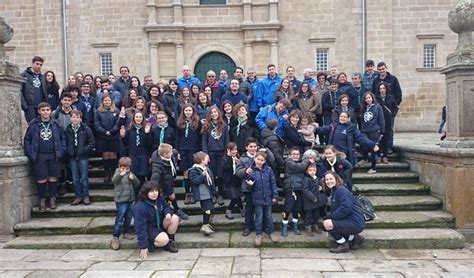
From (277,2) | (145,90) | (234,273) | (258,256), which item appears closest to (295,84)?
(145,90)

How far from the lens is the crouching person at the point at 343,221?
20.7 ft

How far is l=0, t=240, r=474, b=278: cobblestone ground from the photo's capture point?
5551 mm

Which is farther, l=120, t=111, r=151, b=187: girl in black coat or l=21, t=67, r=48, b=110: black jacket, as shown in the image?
l=21, t=67, r=48, b=110: black jacket

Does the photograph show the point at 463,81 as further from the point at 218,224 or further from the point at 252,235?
the point at 218,224

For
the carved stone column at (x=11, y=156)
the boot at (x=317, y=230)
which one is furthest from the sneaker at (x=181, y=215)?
the carved stone column at (x=11, y=156)

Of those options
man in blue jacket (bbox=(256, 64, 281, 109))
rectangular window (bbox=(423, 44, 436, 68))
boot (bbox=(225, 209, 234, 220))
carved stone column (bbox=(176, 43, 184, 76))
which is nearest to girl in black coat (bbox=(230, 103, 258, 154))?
boot (bbox=(225, 209, 234, 220))

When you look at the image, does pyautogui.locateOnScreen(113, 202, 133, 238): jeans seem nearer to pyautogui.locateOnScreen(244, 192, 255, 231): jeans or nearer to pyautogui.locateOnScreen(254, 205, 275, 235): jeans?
pyautogui.locateOnScreen(244, 192, 255, 231): jeans

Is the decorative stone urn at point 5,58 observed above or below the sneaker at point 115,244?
above

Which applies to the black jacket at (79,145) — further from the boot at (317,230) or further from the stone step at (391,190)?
the stone step at (391,190)

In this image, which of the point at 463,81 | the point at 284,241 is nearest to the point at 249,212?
the point at 284,241

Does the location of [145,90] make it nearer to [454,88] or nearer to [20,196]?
[20,196]

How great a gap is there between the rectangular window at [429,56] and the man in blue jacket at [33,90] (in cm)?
1653

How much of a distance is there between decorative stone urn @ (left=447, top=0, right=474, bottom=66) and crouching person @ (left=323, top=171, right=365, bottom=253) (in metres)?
3.03

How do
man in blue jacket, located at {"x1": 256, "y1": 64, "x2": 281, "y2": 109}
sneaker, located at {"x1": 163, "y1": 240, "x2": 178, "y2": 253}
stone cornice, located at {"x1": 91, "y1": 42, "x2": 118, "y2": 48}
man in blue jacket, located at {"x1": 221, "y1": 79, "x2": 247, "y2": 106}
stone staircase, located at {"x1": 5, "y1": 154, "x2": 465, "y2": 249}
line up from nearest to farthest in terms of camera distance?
sneaker, located at {"x1": 163, "y1": 240, "x2": 178, "y2": 253}, stone staircase, located at {"x1": 5, "y1": 154, "x2": 465, "y2": 249}, man in blue jacket, located at {"x1": 221, "y1": 79, "x2": 247, "y2": 106}, man in blue jacket, located at {"x1": 256, "y1": 64, "x2": 281, "y2": 109}, stone cornice, located at {"x1": 91, "y1": 42, "x2": 118, "y2": 48}
